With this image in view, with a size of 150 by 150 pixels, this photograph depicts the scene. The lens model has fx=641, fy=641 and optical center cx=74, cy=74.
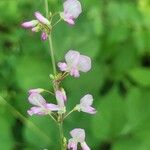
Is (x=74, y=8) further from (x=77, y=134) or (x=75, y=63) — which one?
(x=77, y=134)

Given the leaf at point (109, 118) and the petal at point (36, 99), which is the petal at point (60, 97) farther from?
the leaf at point (109, 118)

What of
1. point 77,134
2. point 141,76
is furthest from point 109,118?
point 77,134

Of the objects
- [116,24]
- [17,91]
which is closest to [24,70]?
[17,91]

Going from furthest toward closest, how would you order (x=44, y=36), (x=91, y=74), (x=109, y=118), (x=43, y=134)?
(x=91, y=74) → (x=109, y=118) → (x=43, y=134) → (x=44, y=36)

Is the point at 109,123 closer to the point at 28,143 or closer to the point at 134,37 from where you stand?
the point at 28,143

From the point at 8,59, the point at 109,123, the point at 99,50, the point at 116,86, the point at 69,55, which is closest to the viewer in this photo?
the point at 69,55

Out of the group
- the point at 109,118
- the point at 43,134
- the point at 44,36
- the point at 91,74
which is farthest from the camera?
the point at 91,74

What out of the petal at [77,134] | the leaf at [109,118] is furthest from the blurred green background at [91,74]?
the petal at [77,134]
